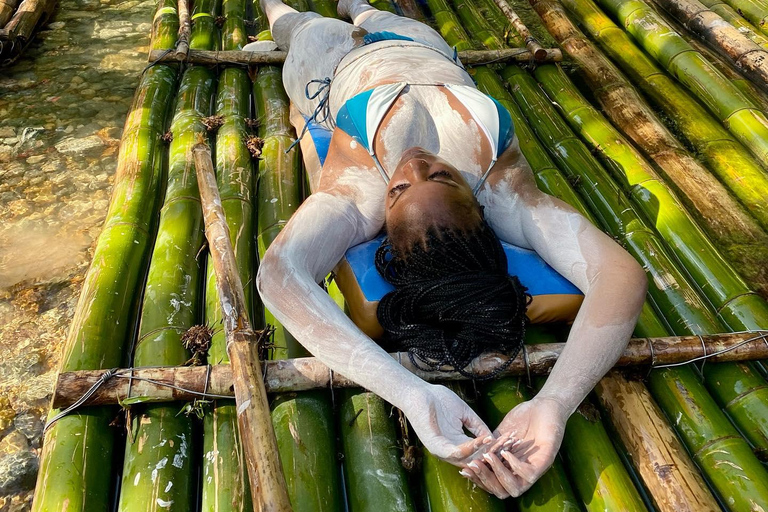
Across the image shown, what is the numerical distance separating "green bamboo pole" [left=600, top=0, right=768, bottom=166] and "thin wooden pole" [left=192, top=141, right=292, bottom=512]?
2.93m

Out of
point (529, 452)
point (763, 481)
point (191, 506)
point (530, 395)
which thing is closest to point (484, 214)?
point (530, 395)

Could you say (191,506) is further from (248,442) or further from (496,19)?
(496,19)

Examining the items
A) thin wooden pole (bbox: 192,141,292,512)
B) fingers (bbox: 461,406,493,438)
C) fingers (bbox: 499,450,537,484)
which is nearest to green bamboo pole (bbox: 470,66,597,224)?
fingers (bbox: 461,406,493,438)

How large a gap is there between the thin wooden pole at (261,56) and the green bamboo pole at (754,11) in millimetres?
1522

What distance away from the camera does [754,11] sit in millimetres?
4523

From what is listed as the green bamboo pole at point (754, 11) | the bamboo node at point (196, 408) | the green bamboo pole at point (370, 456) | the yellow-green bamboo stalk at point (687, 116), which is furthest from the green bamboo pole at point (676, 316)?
the green bamboo pole at point (754, 11)

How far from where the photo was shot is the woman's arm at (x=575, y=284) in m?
1.84

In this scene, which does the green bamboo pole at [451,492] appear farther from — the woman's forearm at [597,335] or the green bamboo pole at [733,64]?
the green bamboo pole at [733,64]

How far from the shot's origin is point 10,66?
507 centimetres

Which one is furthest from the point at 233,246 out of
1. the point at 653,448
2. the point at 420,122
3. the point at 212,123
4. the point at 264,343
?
the point at 653,448

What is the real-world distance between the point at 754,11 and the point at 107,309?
4785 millimetres

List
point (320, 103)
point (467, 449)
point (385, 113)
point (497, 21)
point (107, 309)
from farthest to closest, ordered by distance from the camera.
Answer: point (497, 21) → point (320, 103) → point (385, 113) → point (107, 309) → point (467, 449)

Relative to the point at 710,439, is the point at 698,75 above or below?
above

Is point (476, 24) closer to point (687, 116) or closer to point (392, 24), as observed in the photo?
point (392, 24)
